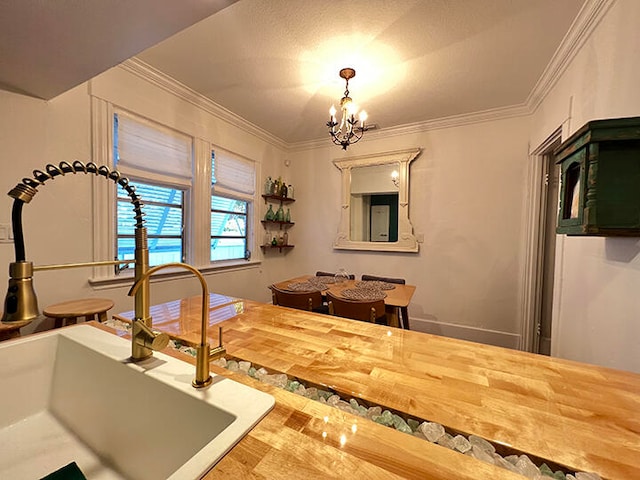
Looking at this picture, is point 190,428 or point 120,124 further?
point 120,124

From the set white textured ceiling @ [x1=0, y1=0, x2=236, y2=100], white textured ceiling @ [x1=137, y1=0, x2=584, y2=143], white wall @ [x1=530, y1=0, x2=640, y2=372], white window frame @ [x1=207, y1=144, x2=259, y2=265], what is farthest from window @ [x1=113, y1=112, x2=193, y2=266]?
white wall @ [x1=530, y1=0, x2=640, y2=372]

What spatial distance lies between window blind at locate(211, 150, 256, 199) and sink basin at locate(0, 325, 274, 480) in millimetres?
2273

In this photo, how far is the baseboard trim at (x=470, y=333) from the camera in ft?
9.29

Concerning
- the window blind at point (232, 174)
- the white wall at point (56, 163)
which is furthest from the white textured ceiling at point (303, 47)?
the window blind at point (232, 174)

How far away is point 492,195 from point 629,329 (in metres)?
2.03

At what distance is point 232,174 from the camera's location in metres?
3.17

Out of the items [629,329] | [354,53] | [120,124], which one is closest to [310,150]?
[354,53]

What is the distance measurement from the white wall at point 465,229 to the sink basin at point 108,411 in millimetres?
3032

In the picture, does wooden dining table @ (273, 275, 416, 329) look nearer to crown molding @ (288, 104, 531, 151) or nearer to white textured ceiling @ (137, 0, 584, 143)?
white textured ceiling @ (137, 0, 584, 143)

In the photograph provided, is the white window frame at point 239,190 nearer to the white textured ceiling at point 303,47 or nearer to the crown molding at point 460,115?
the crown molding at point 460,115

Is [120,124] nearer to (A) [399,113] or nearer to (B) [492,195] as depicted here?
(A) [399,113]

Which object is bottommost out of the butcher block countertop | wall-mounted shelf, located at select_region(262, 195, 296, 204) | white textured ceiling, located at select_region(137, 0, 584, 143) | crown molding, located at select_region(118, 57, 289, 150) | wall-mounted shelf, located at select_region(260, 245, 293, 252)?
the butcher block countertop

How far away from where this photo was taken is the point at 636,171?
107cm

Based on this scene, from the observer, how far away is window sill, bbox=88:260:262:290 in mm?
2033
